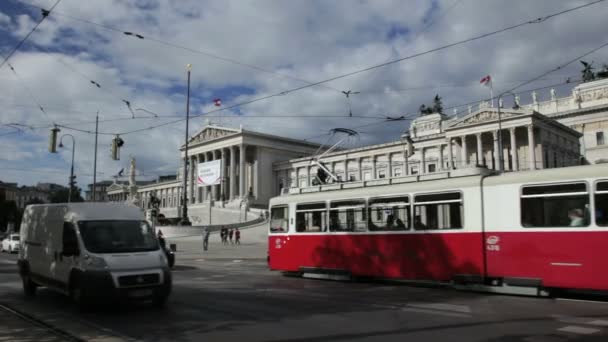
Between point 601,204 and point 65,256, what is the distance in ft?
36.3

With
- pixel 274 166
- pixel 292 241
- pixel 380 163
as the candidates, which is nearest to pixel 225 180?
pixel 274 166

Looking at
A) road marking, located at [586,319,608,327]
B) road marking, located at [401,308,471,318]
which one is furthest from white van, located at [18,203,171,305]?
road marking, located at [586,319,608,327]

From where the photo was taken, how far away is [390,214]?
15500 mm

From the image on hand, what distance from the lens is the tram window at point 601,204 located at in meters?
11.3

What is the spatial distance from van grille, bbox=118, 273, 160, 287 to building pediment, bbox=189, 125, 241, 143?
83660mm

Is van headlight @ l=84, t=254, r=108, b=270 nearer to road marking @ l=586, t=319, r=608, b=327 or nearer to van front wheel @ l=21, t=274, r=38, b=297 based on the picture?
van front wheel @ l=21, t=274, r=38, b=297

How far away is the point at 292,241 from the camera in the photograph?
18469 millimetres

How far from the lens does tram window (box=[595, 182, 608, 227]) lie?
1133 cm

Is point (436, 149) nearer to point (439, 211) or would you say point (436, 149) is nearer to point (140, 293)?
point (439, 211)

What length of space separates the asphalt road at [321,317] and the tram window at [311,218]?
3894mm

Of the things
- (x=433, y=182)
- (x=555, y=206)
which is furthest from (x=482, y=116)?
(x=555, y=206)

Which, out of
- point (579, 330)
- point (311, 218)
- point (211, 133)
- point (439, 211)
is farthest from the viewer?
point (211, 133)

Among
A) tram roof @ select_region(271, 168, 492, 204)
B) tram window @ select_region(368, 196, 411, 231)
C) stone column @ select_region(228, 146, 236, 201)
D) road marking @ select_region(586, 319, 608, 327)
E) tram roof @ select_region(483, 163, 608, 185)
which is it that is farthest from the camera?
stone column @ select_region(228, 146, 236, 201)

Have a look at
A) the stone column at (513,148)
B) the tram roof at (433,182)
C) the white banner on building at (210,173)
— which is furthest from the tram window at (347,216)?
the stone column at (513,148)
